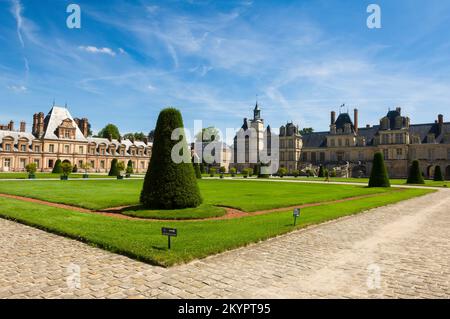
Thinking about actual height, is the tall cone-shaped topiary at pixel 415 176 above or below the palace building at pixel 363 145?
below

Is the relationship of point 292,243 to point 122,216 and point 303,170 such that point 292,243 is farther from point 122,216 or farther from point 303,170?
point 303,170

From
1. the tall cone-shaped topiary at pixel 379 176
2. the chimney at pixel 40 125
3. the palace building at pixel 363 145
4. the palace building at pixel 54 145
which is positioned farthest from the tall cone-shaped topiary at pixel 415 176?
the chimney at pixel 40 125

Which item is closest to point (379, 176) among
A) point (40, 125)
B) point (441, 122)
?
point (441, 122)

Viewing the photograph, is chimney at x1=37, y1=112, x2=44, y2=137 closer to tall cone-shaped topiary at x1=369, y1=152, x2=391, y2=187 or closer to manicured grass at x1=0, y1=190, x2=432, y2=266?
manicured grass at x1=0, y1=190, x2=432, y2=266

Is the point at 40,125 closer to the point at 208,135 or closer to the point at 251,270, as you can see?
the point at 208,135

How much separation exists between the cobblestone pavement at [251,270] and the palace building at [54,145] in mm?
53204

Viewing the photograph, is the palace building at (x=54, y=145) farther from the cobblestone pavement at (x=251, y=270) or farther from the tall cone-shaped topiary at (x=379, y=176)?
the cobblestone pavement at (x=251, y=270)

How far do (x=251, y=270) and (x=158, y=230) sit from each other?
428 centimetres

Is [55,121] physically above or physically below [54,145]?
above

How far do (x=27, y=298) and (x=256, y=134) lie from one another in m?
75.3

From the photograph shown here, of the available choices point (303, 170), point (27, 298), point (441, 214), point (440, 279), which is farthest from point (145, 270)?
point (303, 170)

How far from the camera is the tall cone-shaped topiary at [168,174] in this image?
13.2 m

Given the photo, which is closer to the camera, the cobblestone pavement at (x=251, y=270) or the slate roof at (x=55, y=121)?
the cobblestone pavement at (x=251, y=270)

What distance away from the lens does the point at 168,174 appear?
13219 mm
